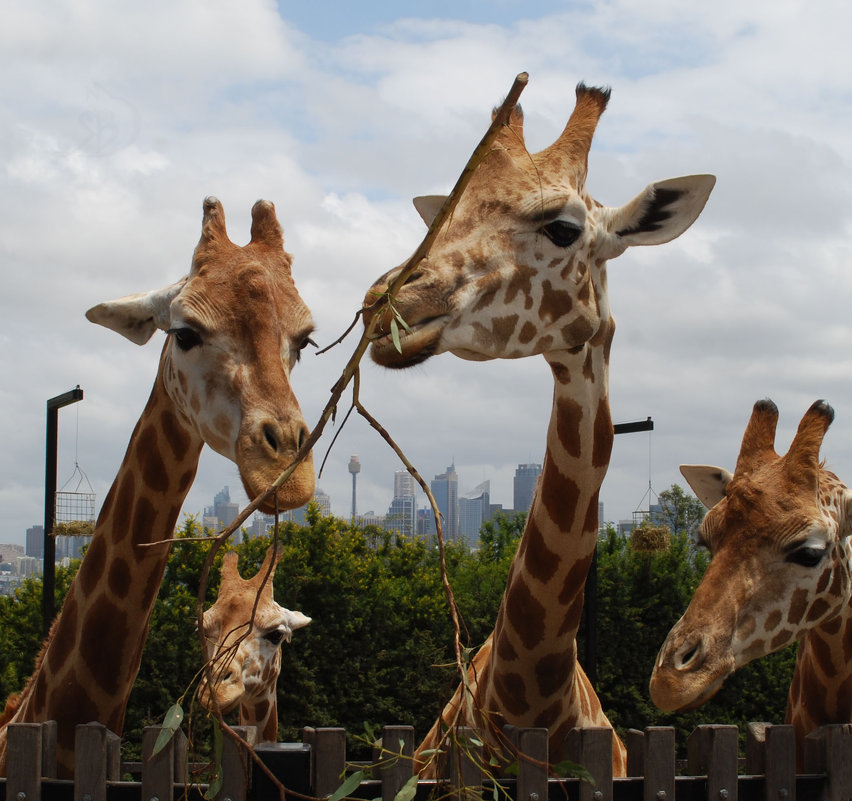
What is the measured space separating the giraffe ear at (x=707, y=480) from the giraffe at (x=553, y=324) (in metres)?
1.16

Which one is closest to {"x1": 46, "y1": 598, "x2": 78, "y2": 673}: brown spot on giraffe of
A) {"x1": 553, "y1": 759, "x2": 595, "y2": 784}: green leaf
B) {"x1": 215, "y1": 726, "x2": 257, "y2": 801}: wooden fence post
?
{"x1": 215, "y1": 726, "x2": 257, "y2": 801}: wooden fence post

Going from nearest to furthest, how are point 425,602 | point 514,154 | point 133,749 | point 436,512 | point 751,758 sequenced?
point 436,512 → point 751,758 → point 514,154 → point 133,749 → point 425,602

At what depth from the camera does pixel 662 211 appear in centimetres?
393

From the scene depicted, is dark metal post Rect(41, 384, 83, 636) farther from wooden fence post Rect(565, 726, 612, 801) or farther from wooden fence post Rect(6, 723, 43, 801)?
wooden fence post Rect(565, 726, 612, 801)

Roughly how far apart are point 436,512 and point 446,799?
96cm

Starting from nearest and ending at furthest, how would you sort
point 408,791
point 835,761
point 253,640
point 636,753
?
point 408,791 < point 636,753 < point 835,761 < point 253,640

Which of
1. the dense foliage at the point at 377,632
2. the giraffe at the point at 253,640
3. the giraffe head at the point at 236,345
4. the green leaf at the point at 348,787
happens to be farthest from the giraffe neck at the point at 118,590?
the dense foliage at the point at 377,632

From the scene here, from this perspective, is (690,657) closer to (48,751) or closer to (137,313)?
(48,751)

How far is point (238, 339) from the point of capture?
12.2 feet

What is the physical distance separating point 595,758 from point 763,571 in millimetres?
1273

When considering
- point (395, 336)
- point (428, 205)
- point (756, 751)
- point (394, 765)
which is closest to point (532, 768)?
point (394, 765)

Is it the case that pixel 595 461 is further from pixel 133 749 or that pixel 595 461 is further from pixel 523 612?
pixel 133 749

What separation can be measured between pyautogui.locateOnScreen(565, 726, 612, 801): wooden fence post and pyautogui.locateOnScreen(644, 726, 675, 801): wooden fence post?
0.13 m

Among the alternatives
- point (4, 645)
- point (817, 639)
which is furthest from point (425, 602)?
point (817, 639)
